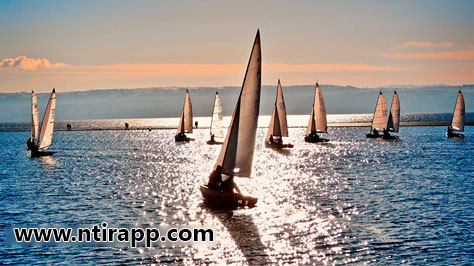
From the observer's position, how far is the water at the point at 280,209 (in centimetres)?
2845

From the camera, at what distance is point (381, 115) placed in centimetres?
12119

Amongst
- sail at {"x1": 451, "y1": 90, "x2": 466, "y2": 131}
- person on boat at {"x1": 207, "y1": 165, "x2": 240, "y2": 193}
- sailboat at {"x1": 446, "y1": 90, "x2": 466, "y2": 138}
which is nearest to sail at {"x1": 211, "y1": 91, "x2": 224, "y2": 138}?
sail at {"x1": 451, "y1": 90, "x2": 466, "y2": 131}

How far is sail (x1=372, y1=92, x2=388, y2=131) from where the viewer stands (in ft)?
391

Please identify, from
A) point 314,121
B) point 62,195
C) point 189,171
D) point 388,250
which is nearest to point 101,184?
point 62,195

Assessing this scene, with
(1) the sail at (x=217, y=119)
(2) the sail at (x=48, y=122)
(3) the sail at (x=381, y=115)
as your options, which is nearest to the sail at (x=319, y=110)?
(3) the sail at (x=381, y=115)

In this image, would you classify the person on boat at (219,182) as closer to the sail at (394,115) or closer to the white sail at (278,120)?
the white sail at (278,120)

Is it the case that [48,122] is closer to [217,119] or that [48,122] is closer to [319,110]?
[217,119]

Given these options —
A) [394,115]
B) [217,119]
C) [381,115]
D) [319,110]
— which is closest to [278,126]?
[319,110]

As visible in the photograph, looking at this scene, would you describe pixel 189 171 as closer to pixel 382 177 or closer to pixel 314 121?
pixel 382 177

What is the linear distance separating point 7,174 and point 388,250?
51.5 meters

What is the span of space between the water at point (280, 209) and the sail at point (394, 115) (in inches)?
1765

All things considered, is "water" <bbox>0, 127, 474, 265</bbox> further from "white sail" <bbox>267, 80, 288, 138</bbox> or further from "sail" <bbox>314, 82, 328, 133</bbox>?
"sail" <bbox>314, 82, 328, 133</bbox>

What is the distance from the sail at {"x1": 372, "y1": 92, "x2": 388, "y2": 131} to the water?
42276 millimetres

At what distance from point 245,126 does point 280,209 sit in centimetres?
615
